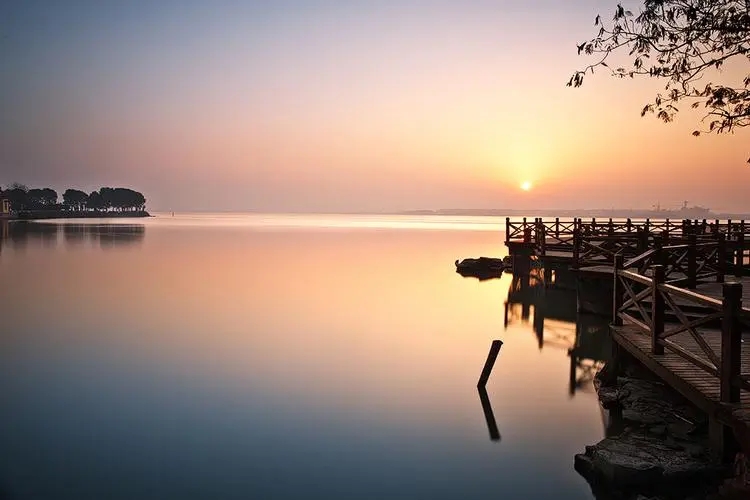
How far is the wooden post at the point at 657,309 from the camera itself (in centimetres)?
915

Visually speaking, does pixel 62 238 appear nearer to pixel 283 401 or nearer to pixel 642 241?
pixel 283 401

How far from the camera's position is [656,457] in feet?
26.4

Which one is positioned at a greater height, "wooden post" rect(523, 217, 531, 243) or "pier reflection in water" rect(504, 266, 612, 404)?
"wooden post" rect(523, 217, 531, 243)

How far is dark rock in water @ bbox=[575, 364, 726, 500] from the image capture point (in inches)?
298

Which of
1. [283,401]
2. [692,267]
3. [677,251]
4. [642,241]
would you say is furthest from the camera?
[642,241]

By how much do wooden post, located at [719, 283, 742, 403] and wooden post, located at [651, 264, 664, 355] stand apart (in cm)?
234

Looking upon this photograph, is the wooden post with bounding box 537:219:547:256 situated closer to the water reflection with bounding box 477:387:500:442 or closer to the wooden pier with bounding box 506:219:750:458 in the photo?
the wooden pier with bounding box 506:219:750:458

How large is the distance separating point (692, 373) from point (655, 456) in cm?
129

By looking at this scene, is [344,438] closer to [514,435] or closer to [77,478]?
[514,435]

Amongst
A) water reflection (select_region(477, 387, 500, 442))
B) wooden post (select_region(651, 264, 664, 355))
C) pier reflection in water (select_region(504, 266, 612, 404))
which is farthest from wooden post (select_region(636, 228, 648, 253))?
wooden post (select_region(651, 264, 664, 355))

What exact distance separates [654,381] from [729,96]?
5632 mm

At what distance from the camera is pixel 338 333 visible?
21672mm

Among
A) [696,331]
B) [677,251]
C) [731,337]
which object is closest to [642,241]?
[677,251]

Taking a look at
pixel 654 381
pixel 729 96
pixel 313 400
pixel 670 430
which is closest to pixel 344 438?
pixel 313 400
